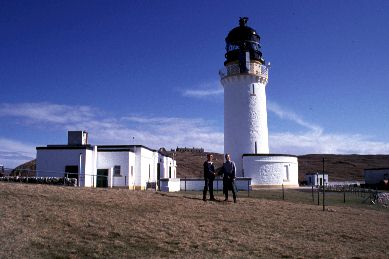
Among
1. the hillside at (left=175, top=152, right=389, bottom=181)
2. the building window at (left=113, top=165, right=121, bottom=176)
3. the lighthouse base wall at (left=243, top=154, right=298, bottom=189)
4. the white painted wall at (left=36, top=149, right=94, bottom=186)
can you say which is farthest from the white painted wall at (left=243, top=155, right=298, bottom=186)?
the hillside at (left=175, top=152, right=389, bottom=181)

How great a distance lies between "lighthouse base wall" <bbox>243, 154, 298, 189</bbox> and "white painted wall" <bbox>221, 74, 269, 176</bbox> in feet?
3.72

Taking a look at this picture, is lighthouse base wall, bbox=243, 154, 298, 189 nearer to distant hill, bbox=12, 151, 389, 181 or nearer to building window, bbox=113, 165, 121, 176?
building window, bbox=113, 165, 121, 176

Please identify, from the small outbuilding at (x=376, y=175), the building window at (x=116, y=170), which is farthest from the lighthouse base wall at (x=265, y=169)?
the small outbuilding at (x=376, y=175)

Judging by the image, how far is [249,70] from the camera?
124ft

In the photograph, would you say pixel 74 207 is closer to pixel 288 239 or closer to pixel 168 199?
pixel 168 199

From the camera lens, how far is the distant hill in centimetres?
6706

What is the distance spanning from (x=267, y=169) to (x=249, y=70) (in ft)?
31.1

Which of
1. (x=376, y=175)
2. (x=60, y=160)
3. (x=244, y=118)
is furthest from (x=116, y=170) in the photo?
(x=376, y=175)

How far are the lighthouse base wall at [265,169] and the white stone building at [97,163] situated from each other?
748cm

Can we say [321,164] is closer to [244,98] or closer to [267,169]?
[267,169]

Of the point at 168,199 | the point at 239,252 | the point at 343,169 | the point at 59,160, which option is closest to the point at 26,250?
the point at 239,252

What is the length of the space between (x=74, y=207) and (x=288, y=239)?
20.2 feet

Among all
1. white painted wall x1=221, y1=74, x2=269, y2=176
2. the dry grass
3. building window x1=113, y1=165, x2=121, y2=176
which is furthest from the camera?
white painted wall x1=221, y1=74, x2=269, y2=176

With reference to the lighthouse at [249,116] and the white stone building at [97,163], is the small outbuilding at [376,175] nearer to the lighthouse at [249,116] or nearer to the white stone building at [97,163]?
the lighthouse at [249,116]
